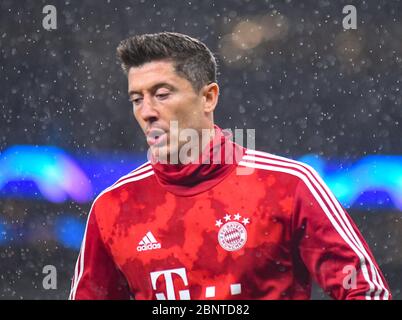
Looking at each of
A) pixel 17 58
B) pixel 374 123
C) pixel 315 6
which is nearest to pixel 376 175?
pixel 374 123

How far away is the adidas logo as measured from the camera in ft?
11.3

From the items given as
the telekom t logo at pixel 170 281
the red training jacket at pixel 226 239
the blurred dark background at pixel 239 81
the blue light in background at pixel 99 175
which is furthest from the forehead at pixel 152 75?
the blurred dark background at pixel 239 81

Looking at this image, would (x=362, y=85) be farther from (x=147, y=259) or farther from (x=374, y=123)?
(x=147, y=259)

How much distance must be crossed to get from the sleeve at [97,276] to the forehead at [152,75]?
605mm

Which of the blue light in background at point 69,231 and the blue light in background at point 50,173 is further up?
the blue light in background at point 50,173

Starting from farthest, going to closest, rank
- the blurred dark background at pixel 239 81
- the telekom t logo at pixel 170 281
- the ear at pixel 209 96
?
the blurred dark background at pixel 239 81, the ear at pixel 209 96, the telekom t logo at pixel 170 281

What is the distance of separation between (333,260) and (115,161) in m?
4.25

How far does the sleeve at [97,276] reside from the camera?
11.4 ft

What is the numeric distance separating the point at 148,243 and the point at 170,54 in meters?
0.74

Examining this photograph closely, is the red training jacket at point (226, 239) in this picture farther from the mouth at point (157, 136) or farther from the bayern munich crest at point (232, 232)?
the mouth at point (157, 136)

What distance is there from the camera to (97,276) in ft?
11.4

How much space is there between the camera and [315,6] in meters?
7.71

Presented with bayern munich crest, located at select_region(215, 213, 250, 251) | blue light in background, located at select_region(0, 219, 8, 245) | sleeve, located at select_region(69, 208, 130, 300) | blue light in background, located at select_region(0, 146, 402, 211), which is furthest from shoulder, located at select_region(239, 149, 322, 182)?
blue light in background, located at select_region(0, 219, 8, 245)

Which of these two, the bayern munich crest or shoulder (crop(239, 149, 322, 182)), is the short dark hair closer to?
shoulder (crop(239, 149, 322, 182))
